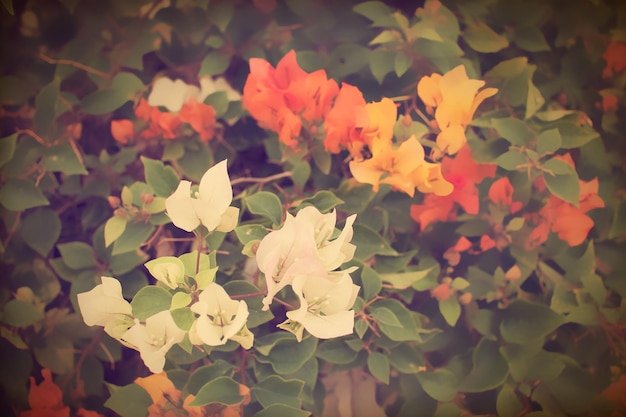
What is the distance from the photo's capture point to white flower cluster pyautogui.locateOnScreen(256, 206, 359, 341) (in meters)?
0.79

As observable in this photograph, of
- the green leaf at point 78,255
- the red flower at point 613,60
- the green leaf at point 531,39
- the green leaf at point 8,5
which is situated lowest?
the green leaf at point 78,255

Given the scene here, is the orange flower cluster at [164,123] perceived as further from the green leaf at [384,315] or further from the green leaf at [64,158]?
the green leaf at [384,315]

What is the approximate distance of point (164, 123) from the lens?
836 mm

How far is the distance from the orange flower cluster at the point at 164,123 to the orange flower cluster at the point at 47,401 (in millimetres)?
421

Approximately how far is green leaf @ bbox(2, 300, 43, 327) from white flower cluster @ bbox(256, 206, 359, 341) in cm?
38

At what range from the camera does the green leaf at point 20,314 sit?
0.84 meters

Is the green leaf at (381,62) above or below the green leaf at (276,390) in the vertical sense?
above

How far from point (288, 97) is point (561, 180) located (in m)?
0.48

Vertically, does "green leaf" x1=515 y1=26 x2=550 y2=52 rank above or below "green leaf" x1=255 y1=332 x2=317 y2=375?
above

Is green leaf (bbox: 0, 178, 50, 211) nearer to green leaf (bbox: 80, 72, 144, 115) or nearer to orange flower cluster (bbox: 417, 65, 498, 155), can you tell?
green leaf (bbox: 80, 72, 144, 115)

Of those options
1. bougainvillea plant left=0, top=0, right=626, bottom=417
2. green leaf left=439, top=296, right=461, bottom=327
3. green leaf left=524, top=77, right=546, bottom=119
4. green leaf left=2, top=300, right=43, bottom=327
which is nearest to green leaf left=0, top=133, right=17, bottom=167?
bougainvillea plant left=0, top=0, right=626, bottom=417

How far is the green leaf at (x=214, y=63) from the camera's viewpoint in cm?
84

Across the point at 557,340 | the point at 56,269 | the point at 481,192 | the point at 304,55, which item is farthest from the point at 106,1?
the point at 557,340

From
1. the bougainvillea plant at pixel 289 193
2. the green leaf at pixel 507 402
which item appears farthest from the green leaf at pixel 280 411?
the green leaf at pixel 507 402
